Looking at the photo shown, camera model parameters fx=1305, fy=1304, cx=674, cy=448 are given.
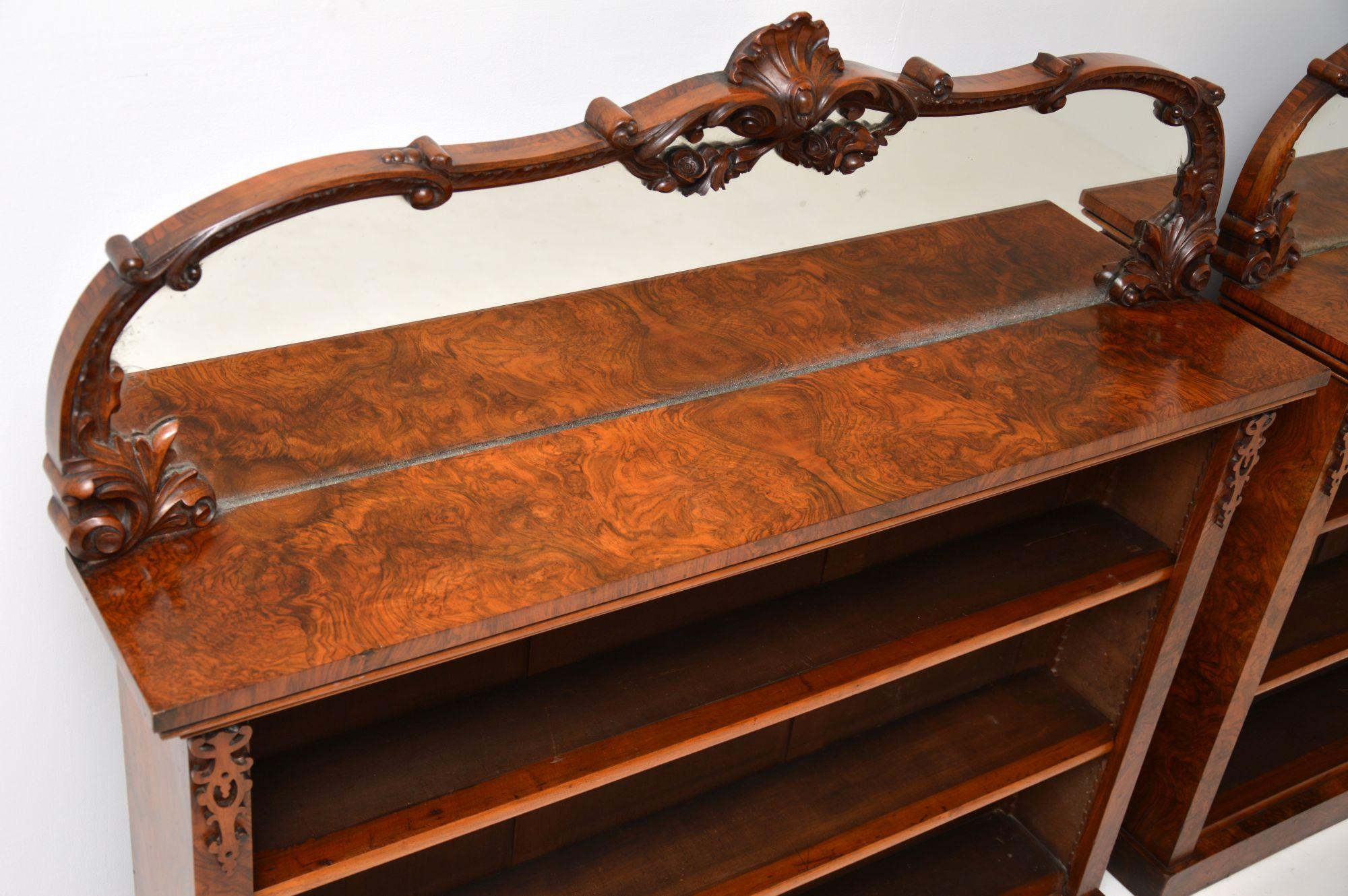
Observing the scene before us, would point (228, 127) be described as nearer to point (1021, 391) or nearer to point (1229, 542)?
point (1021, 391)

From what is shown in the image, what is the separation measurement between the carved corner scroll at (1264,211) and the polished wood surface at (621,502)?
0.85ft

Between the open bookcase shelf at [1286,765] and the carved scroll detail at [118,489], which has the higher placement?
the carved scroll detail at [118,489]

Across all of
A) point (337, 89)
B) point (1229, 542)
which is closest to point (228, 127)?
point (337, 89)

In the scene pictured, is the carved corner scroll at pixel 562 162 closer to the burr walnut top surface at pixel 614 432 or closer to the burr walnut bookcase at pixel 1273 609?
the burr walnut top surface at pixel 614 432

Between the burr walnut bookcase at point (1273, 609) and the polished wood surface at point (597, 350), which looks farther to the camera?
the burr walnut bookcase at point (1273, 609)

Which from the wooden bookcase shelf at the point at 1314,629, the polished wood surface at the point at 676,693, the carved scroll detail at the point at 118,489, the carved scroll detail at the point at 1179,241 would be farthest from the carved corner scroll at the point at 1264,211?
the carved scroll detail at the point at 118,489

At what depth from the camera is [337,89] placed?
1.45 meters

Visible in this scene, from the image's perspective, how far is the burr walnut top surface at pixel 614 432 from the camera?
3.96 ft

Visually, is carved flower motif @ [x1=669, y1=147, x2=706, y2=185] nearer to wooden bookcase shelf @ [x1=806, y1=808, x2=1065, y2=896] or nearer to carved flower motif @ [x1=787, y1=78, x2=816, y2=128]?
carved flower motif @ [x1=787, y1=78, x2=816, y2=128]

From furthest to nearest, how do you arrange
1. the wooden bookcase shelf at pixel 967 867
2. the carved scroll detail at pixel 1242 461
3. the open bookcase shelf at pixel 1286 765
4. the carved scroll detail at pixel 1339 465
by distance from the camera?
the open bookcase shelf at pixel 1286 765 → the wooden bookcase shelf at pixel 967 867 → the carved scroll detail at pixel 1339 465 → the carved scroll detail at pixel 1242 461

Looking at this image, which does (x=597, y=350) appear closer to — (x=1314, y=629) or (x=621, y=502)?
(x=621, y=502)

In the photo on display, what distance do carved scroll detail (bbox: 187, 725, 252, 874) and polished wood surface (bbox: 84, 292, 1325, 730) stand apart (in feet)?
0.20

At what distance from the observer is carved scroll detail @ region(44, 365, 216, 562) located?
3.90 ft

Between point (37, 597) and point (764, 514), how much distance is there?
88cm
